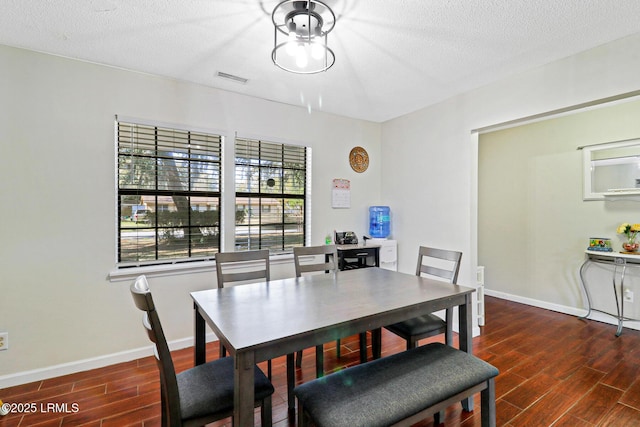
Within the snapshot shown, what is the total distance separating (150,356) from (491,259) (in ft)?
14.9

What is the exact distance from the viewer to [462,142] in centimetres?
325

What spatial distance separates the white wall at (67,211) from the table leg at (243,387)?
1.99 meters

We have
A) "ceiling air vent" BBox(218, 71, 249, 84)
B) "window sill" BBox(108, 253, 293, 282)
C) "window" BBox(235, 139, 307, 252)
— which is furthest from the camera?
"window" BBox(235, 139, 307, 252)

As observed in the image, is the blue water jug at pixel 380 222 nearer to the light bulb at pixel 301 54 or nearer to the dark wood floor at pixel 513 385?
the dark wood floor at pixel 513 385

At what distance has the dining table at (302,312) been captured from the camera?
121cm

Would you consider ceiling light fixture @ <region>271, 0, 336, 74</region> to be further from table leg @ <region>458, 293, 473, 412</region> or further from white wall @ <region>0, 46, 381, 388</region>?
table leg @ <region>458, 293, 473, 412</region>

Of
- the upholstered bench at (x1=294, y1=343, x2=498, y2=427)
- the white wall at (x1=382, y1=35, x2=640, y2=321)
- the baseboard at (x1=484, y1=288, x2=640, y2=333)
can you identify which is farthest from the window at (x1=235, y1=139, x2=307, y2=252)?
the baseboard at (x1=484, y1=288, x2=640, y2=333)

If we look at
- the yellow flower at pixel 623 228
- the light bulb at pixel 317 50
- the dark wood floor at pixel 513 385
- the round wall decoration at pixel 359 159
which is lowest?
the dark wood floor at pixel 513 385

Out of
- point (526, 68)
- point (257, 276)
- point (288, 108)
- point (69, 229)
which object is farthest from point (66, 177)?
point (526, 68)

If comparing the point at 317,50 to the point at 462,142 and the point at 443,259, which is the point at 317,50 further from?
the point at 462,142

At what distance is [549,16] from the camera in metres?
1.92

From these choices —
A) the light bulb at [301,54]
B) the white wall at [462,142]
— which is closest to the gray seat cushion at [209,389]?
the light bulb at [301,54]

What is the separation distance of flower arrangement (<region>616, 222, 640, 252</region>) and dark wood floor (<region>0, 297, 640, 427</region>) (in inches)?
35.7

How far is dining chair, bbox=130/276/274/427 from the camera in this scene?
1185 mm
